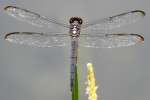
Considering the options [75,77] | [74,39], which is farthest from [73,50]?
[75,77]

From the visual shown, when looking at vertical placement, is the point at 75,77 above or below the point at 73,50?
below

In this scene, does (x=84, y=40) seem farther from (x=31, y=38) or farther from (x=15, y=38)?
(x=15, y=38)

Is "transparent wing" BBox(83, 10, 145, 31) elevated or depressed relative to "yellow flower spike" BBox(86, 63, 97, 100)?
elevated

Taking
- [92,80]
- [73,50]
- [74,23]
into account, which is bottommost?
[92,80]

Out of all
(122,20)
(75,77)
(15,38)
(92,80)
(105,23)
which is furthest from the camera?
(105,23)

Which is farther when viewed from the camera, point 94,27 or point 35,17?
point 94,27

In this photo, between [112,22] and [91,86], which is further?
[112,22]

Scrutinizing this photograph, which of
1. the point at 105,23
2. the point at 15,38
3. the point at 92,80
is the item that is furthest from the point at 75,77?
the point at 105,23

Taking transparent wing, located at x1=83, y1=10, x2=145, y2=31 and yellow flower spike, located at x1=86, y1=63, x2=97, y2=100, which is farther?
transparent wing, located at x1=83, y1=10, x2=145, y2=31

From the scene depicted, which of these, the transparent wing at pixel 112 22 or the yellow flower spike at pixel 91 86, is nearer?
the yellow flower spike at pixel 91 86

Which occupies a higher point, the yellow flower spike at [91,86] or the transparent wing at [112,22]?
the transparent wing at [112,22]

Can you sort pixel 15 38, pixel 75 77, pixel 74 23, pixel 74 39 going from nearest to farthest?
pixel 75 77 → pixel 15 38 → pixel 74 39 → pixel 74 23
